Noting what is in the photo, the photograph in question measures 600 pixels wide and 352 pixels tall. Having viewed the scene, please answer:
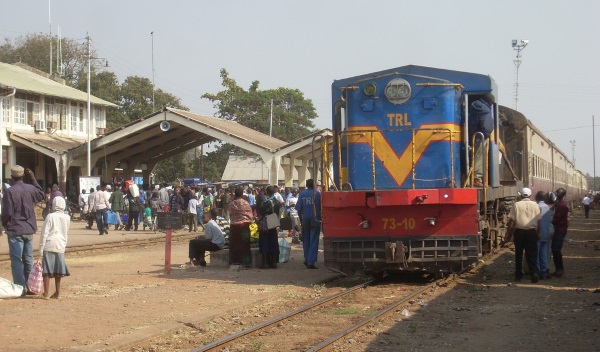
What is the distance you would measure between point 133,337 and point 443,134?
680 centimetres

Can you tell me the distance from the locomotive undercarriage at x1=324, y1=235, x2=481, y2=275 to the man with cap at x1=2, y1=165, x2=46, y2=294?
186 inches

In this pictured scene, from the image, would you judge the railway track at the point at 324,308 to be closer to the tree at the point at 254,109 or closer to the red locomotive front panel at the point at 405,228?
the red locomotive front panel at the point at 405,228

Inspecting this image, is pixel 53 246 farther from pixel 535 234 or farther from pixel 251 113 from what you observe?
pixel 251 113

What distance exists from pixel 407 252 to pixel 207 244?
540 centimetres

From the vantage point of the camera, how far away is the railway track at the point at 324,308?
27.4 ft

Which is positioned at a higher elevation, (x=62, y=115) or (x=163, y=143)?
(x=62, y=115)

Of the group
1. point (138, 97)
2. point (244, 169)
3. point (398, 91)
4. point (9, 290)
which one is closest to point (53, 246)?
point (9, 290)

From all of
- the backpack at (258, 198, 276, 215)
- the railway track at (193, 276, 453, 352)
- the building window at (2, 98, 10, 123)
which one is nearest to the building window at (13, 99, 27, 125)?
the building window at (2, 98, 10, 123)

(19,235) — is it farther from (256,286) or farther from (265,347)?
(265,347)

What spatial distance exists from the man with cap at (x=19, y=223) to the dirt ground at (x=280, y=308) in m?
0.60

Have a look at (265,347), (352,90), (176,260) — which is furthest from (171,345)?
(176,260)

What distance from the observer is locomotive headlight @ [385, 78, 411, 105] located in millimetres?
Result: 13617

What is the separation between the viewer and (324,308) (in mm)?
11141

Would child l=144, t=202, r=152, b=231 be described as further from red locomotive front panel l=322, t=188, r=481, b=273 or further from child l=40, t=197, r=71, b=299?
child l=40, t=197, r=71, b=299
